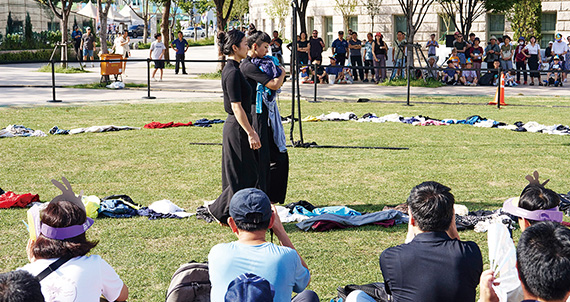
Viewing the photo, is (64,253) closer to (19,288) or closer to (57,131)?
(19,288)

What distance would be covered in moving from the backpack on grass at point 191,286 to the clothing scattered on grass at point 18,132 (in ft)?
29.8

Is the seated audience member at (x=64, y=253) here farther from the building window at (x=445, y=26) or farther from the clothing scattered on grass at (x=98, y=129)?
the building window at (x=445, y=26)

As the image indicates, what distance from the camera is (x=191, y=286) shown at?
4.32 meters

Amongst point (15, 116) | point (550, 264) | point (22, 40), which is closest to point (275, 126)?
point (550, 264)

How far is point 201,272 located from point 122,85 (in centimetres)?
1881

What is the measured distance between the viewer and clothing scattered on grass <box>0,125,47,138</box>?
12.4 meters

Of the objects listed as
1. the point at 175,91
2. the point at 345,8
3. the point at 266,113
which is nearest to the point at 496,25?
the point at 345,8

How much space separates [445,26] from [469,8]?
12.4ft

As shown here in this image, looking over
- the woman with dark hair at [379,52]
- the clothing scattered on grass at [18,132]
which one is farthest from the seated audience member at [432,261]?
the woman with dark hair at [379,52]

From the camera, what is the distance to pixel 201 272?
14.4 ft

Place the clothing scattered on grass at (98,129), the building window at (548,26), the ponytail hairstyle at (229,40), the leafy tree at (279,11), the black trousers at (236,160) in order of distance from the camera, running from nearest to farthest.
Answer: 1. the ponytail hairstyle at (229,40)
2. the black trousers at (236,160)
3. the clothing scattered on grass at (98,129)
4. the building window at (548,26)
5. the leafy tree at (279,11)

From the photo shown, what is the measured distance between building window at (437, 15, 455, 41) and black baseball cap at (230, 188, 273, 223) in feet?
97.7

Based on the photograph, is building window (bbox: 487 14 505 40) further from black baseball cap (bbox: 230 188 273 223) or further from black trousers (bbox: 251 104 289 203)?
black baseball cap (bbox: 230 188 273 223)

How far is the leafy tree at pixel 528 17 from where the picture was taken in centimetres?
3044
